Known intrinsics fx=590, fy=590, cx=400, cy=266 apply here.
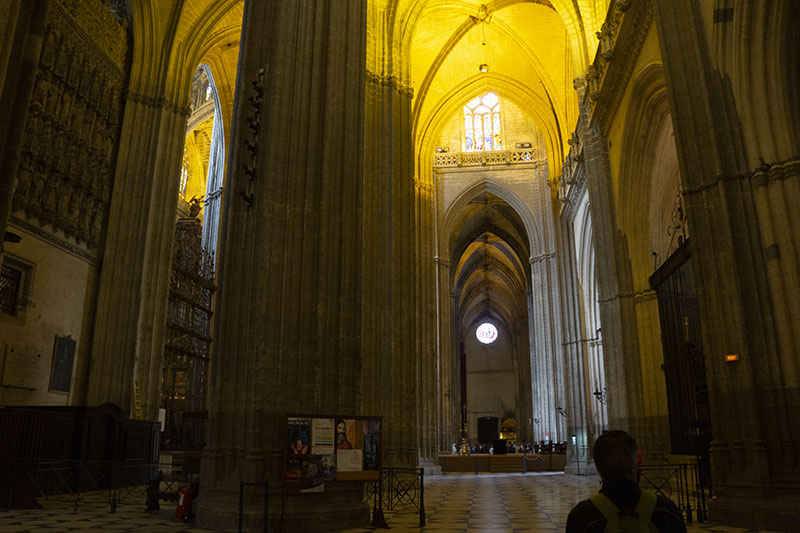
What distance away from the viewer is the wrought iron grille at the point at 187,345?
17.3 m

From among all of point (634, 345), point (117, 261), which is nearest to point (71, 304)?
point (117, 261)

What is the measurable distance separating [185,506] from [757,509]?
23.7 feet

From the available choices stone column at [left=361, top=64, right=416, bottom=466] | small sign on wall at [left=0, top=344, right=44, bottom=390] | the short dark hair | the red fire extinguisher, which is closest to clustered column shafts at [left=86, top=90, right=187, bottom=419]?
small sign on wall at [left=0, top=344, right=44, bottom=390]

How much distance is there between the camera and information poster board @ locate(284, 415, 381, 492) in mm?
6250

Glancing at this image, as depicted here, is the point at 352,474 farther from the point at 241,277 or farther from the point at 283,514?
the point at 241,277

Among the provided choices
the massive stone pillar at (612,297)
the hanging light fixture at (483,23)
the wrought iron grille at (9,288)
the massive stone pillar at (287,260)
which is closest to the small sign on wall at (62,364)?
the wrought iron grille at (9,288)

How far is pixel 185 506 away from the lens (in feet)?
24.0

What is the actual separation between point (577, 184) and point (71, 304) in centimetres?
1644

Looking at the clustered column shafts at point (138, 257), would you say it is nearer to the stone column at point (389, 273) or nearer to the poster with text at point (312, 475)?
the stone column at point (389, 273)

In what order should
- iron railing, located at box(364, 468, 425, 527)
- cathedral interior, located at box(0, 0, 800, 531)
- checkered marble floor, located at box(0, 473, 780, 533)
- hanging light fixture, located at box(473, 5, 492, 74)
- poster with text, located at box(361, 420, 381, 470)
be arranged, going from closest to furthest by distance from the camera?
1. checkered marble floor, located at box(0, 473, 780, 533)
2. poster with text, located at box(361, 420, 381, 470)
3. iron railing, located at box(364, 468, 425, 527)
4. cathedral interior, located at box(0, 0, 800, 531)
5. hanging light fixture, located at box(473, 5, 492, 74)

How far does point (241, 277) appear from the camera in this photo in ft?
24.8

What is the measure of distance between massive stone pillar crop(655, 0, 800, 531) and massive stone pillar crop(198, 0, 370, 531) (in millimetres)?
5132

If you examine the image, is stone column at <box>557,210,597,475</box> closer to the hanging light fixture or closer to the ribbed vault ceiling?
the ribbed vault ceiling

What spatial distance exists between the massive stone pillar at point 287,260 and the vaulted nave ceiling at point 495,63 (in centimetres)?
1298
